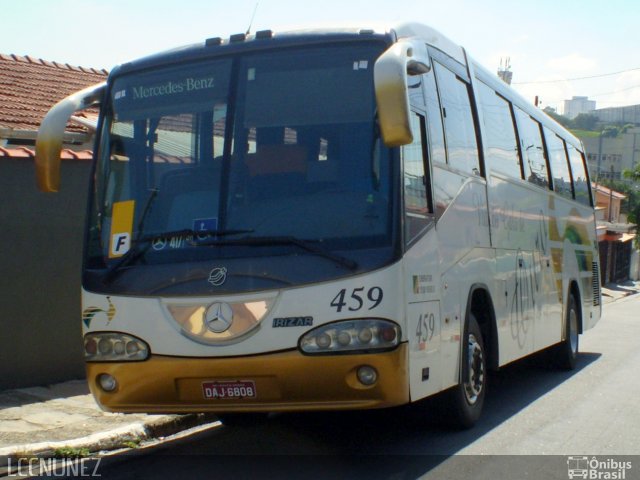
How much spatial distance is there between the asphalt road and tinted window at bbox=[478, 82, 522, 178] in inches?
93.4

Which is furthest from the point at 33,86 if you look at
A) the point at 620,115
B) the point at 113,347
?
the point at 620,115

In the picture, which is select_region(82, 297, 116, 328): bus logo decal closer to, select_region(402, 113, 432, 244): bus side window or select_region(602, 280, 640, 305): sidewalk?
select_region(402, 113, 432, 244): bus side window

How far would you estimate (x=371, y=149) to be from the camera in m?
6.29

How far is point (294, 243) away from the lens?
20.2 ft

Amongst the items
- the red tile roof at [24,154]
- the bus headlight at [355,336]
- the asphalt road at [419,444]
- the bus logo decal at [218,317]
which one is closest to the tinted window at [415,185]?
the bus headlight at [355,336]

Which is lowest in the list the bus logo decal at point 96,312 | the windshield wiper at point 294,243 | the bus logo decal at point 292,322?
the bus logo decal at point 292,322

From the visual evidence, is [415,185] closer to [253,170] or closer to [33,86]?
[253,170]

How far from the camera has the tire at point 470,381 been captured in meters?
7.54

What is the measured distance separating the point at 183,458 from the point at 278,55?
3.05 m

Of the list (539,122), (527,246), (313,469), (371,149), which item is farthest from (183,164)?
(539,122)

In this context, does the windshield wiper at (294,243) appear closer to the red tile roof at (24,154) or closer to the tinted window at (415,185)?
the tinted window at (415,185)

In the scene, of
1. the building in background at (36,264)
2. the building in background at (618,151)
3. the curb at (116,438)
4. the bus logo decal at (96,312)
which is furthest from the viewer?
the building in background at (618,151)

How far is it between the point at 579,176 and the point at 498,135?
5433mm

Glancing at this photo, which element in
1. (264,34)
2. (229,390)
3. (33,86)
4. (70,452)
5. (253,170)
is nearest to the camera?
(229,390)
